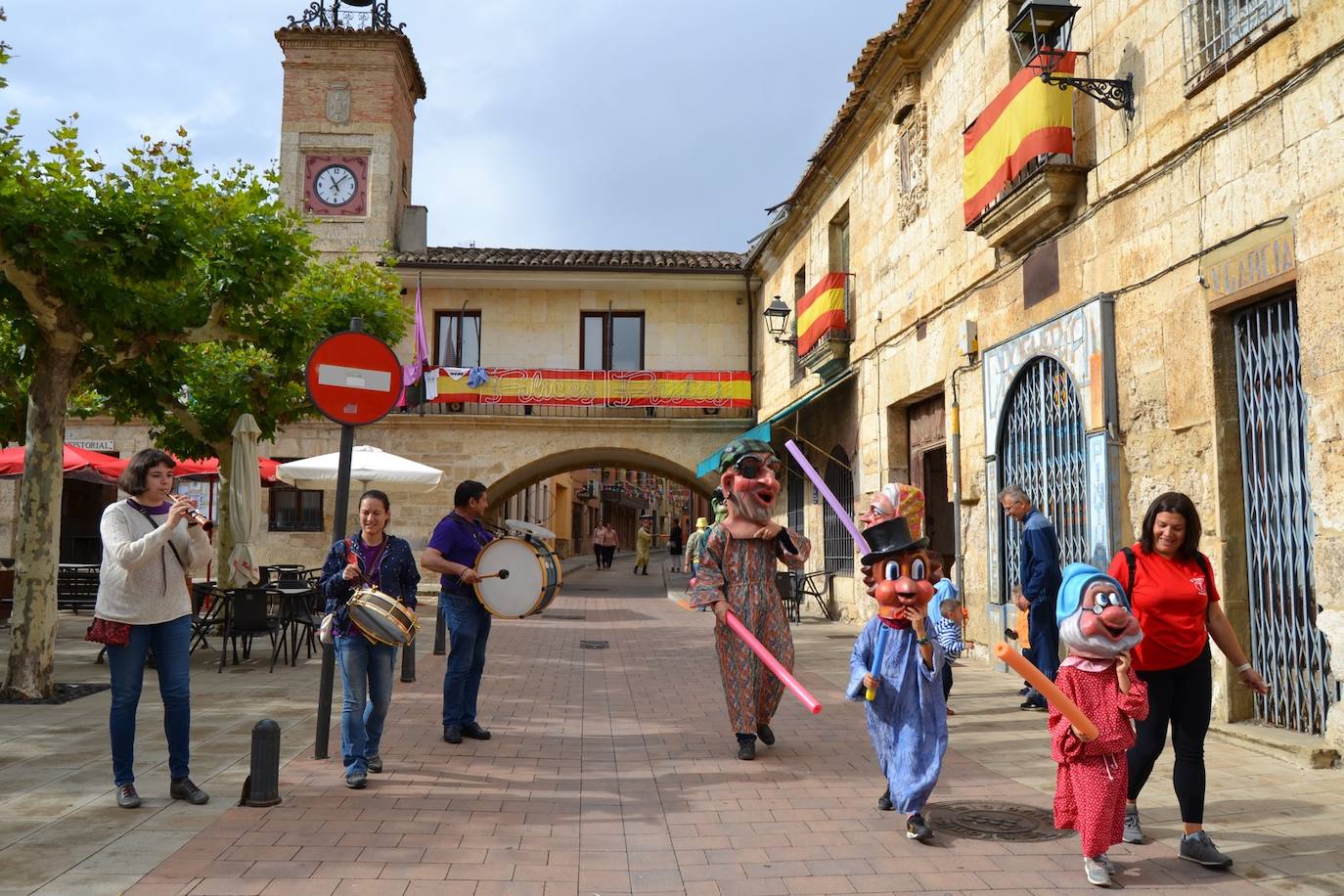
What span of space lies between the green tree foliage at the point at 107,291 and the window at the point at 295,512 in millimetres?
10501

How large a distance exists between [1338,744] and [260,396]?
39.5ft

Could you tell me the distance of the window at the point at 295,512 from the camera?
21469 mm

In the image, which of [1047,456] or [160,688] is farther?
→ [1047,456]

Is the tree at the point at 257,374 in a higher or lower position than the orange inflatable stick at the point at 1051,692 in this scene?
higher

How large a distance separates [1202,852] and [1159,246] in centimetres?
453

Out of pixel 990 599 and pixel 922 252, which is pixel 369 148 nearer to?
pixel 922 252

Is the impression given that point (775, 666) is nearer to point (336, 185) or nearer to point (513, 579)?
point (513, 579)

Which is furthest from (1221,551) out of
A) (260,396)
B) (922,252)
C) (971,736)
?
(260,396)

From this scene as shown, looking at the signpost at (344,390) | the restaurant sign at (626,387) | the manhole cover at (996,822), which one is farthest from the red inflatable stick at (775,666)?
the restaurant sign at (626,387)

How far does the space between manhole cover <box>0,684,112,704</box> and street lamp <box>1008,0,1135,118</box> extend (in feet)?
27.9

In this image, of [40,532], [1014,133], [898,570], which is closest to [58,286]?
[40,532]

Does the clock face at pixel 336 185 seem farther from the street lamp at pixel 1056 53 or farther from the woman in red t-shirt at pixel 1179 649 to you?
the woman in red t-shirt at pixel 1179 649

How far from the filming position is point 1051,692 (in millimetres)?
3578

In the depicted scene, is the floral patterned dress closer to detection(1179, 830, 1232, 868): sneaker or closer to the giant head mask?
the giant head mask
